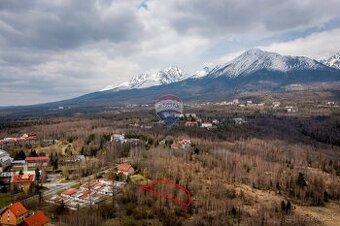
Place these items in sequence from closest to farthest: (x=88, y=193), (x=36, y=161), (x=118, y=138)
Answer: (x=88, y=193) < (x=36, y=161) < (x=118, y=138)

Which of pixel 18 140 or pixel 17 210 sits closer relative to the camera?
pixel 17 210

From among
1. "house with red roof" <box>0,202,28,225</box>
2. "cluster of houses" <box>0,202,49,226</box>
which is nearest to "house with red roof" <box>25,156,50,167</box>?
"cluster of houses" <box>0,202,49,226</box>

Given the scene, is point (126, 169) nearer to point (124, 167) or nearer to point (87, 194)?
point (124, 167)

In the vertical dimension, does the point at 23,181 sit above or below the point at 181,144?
above

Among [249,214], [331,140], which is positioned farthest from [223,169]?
[331,140]

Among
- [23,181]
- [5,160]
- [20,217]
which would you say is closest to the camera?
[20,217]

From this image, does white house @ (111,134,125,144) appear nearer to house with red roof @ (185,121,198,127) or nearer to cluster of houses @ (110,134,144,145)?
cluster of houses @ (110,134,144,145)

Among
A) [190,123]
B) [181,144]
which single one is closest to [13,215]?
[181,144]
